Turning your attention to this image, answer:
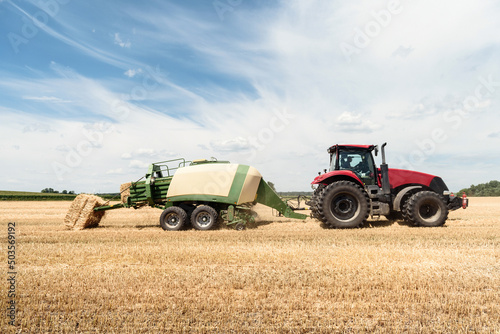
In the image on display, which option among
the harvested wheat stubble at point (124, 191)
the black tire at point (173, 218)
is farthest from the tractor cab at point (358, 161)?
the harvested wheat stubble at point (124, 191)

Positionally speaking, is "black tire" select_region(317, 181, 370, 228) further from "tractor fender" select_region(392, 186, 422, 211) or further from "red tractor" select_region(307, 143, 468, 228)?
"tractor fender" select_region(392, 186, 422, 211)

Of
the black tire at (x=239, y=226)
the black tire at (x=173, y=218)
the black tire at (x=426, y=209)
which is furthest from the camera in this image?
the black tire at (x=173, y=218)

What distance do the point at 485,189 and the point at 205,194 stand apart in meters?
60.9

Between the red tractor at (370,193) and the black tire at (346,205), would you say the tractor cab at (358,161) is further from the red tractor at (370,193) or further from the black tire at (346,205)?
the black tire at (346,205)

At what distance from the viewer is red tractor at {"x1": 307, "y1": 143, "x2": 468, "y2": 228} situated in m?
9.92

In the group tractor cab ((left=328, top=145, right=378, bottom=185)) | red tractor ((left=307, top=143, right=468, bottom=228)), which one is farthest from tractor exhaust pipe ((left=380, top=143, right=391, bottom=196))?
tractor cab ((left=328, top=145, right=378, bottom=185))

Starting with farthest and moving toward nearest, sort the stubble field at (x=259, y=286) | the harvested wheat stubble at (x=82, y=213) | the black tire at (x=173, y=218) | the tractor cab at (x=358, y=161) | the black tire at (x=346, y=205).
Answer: the harvested wheat stubble at (x=82, y=213)
the tractor cab at (x=358, y=161)
the black tire at (x=173, y=218)
the black tire at (x=346, y=205)
the stubble field at (x=259, y=286)

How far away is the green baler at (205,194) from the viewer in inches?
408

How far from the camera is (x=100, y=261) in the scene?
6289mm

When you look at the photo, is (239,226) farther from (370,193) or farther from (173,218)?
(370,193)

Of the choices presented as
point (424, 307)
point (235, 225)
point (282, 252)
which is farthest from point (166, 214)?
point (424, 307)

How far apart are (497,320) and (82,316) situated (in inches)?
170

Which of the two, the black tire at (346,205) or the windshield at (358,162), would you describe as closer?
the black tire at (346,205)

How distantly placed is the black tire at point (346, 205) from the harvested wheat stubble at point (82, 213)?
7.14 metres
